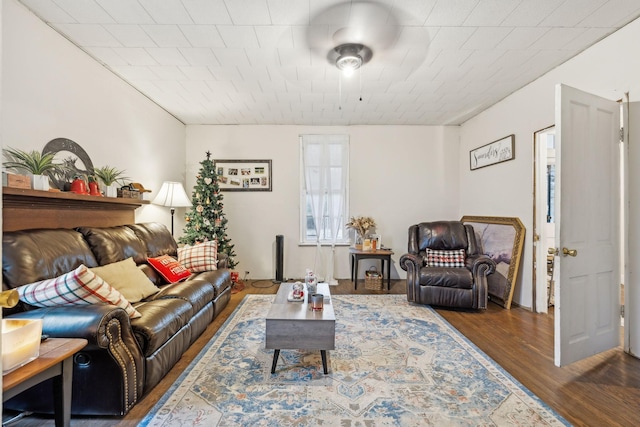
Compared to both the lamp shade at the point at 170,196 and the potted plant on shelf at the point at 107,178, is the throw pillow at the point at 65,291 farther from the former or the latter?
the lamp shade at the point at 170,196

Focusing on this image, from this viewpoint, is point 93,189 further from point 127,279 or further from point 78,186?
point 127,279

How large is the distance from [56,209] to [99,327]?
142 centimetres

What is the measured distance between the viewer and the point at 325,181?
5121mm

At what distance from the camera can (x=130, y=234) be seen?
3.12m

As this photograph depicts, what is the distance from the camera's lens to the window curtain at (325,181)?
5.12m

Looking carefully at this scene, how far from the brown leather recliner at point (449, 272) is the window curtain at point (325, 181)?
1.54 m

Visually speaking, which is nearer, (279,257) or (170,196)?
(170,196)

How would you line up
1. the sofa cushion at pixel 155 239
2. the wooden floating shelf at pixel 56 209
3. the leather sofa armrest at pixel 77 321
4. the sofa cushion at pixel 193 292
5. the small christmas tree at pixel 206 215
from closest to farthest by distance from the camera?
the leather sofa armrest at pixel 77 321 < the wooden floating shelf at pixel 56 209 < the sofa cushion at pixel 193 292 < the sofa cushion at pixel 155 239 < the small christmas tree at pixel 206 215

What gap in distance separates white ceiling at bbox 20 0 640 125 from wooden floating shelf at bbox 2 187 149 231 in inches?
55.1

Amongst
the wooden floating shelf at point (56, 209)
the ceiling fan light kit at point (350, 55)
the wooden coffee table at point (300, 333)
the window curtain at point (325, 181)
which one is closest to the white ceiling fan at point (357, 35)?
the ceiling fan light kit at point (350, 55)

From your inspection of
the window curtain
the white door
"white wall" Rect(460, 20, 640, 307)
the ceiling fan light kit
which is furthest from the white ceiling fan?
the window curtain

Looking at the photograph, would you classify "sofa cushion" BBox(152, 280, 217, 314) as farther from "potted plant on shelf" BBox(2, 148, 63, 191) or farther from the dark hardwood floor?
"potted plant on shelf" BBox(2, 148, 63, 191)

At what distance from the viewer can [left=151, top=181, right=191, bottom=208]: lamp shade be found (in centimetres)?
406

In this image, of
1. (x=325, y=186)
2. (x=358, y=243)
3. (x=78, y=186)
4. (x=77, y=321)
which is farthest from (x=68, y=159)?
(x=358, y=243)
